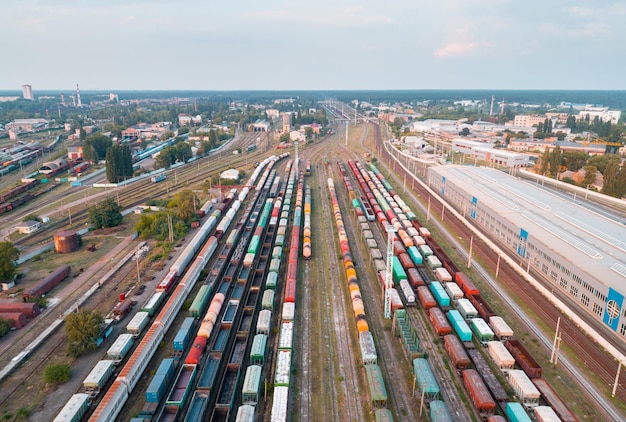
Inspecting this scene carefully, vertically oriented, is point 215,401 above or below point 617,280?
below

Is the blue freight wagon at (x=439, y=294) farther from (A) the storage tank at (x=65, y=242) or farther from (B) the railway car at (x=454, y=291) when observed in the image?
(A) the storage tank at (x=65, y=242)

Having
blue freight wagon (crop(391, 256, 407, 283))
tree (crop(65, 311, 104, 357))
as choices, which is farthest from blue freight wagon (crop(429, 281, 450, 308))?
tree (crop(65, 311, 104, 357))

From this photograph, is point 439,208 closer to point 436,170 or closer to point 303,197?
point 436,170

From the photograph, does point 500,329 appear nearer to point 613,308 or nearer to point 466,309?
point 466,309

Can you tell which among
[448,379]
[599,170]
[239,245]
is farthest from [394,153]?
[448,379]

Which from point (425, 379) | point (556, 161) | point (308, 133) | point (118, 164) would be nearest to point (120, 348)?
point (425, 379)

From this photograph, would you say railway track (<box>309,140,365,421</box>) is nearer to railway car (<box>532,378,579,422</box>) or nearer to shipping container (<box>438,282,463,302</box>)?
shipping container (<box>438,282,463,302</box>)
